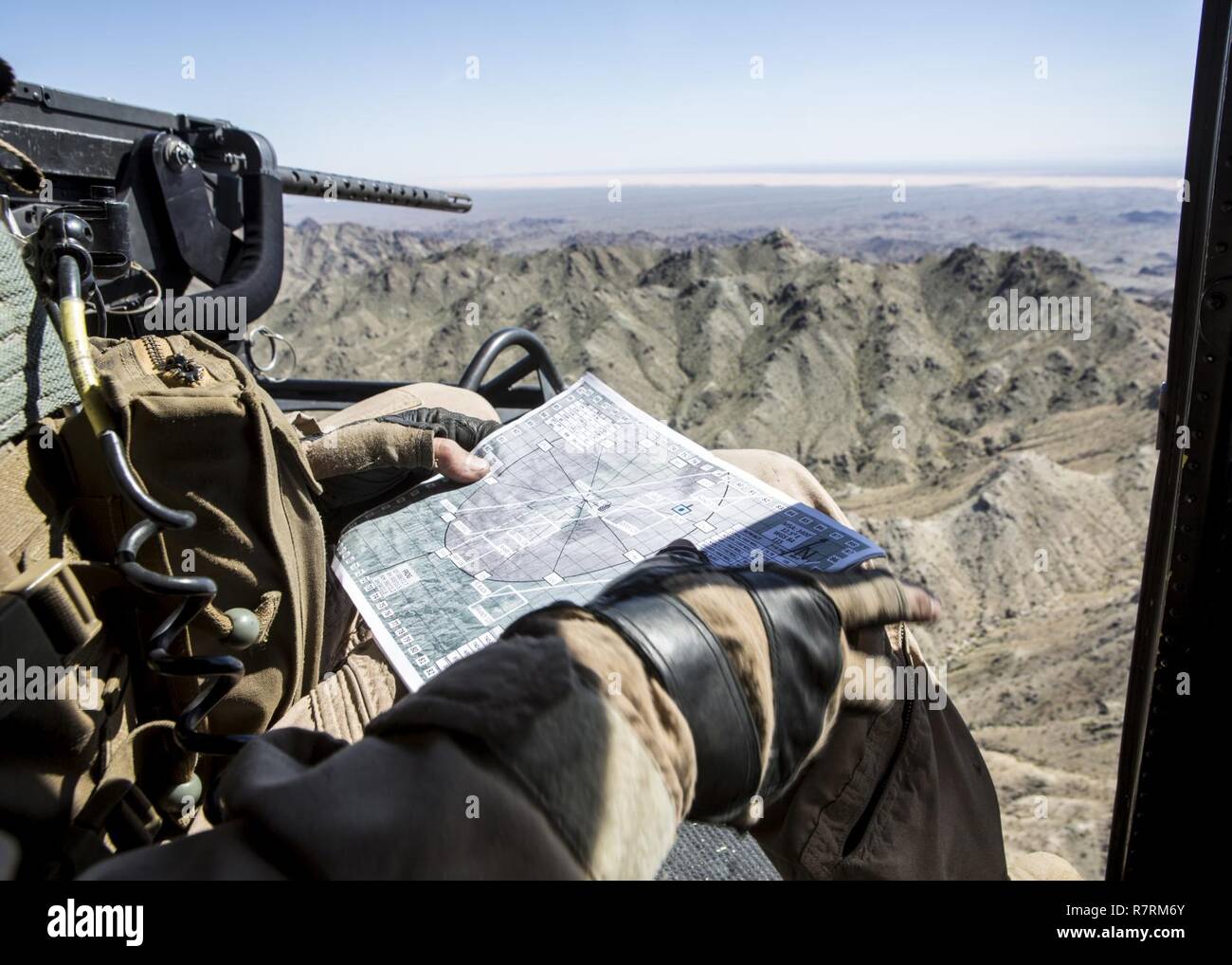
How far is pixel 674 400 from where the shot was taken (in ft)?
42.4

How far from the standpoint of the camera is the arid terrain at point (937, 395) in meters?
5.57

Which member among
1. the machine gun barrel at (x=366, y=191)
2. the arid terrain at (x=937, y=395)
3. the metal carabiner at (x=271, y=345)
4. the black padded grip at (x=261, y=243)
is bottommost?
the arid terrain at (x=937, y=395)

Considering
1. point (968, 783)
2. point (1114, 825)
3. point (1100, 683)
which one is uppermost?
point (968, 783)

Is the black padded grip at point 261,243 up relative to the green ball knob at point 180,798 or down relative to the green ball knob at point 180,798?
up

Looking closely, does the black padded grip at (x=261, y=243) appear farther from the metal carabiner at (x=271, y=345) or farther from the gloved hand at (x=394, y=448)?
the gloved hand at (x=394, y=448)

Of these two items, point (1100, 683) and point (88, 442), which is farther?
point (1100, 683)

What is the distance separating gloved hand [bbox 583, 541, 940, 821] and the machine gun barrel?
182cm

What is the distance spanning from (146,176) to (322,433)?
3.25 ft

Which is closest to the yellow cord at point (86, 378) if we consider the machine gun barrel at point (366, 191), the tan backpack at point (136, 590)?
the tan backpack at point (136, 590)

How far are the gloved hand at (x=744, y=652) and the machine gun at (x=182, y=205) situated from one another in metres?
1.10

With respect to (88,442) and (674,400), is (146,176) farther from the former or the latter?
(674,400)

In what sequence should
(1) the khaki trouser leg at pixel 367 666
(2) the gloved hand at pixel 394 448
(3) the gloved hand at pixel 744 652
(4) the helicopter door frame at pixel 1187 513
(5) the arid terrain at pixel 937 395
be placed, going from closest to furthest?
(3) the gloved hand at pixel 744 652 < (4) the helicopter door frame at pixel 1187 513 < (1) the khaki trouser leg at pixel 367 666 < (2) the gloved hand at pixel 394 448 < (5) the arid terrain at pixel 937 395

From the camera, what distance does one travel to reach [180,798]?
76 centimetres
